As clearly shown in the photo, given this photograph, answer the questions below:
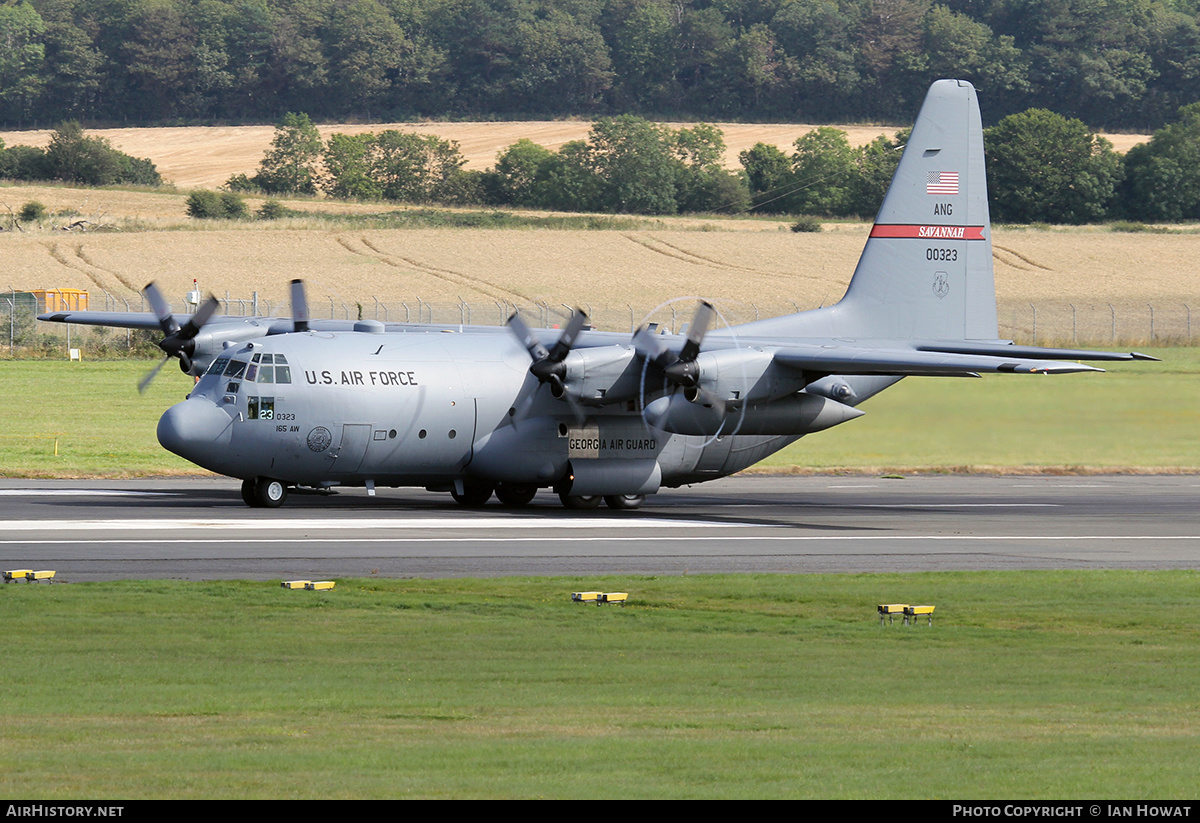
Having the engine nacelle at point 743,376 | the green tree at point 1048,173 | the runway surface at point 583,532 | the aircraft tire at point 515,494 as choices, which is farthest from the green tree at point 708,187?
the engine nacelle at point 743,376

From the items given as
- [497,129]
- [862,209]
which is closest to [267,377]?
[862,209]

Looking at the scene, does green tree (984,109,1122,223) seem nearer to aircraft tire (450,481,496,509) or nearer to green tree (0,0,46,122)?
aircraft tire (450,481,496,509)

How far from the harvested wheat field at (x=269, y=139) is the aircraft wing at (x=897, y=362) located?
117 metres

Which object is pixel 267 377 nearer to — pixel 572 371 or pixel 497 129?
pixel 572 371

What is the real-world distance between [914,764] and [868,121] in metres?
178

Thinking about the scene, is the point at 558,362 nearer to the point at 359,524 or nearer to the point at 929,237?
the point at 359,524

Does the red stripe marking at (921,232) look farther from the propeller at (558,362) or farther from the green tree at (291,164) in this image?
the green tree at (291,164)

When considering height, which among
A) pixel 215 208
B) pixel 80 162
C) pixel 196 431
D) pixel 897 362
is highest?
pixel 80 162

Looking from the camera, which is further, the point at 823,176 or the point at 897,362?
the point at 823,176

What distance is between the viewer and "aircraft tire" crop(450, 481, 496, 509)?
34.9 m

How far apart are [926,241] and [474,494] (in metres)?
13.1

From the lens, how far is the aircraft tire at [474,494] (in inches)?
1375

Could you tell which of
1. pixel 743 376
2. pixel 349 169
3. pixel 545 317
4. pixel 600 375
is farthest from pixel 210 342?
pixel 349 169

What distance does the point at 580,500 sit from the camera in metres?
35.1
